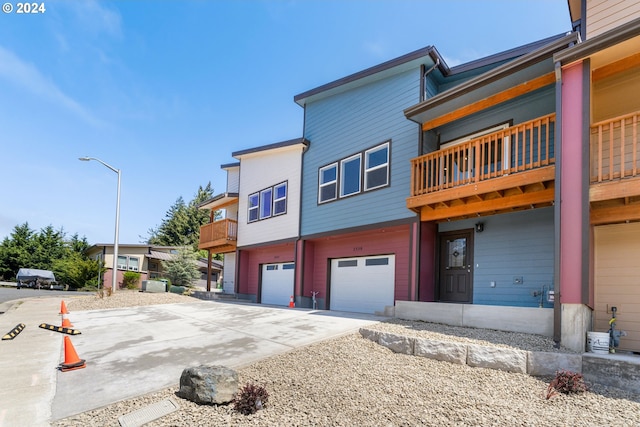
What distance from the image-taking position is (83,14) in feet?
36.6

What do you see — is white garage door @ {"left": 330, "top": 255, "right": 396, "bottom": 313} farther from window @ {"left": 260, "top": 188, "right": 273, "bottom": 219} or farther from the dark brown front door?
window @ {"left": 260, "top": 188, "right": 273, "bottom": 219}

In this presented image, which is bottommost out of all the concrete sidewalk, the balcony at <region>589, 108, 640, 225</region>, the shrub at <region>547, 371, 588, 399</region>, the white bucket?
the concrete sidewalk

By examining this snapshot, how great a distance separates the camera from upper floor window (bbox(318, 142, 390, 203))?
1096 centimetres

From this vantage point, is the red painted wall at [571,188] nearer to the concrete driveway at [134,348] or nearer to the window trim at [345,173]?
the concrete driveway at [134,348]

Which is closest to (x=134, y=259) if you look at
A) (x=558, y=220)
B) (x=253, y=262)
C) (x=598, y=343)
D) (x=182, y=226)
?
(x=182, y=226)

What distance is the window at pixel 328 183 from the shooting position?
1264 centimetres

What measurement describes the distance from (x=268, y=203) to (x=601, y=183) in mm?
12332

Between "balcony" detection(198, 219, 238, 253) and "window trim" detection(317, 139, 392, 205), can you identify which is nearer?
"window trim" detection(317, 139, 392, 205)

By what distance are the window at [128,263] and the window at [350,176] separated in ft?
82.3

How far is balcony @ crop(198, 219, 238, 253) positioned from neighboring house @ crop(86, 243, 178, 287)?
438 inches

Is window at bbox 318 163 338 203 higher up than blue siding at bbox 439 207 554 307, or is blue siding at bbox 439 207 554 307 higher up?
window at bbox 318 163 338 203

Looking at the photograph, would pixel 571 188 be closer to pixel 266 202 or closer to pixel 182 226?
pixel 266 202

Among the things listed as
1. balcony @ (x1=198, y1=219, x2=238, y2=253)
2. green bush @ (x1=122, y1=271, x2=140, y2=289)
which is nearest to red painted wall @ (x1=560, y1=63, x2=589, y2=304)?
balcony @ (x1=198, y1=219, x2=238, y2=253)

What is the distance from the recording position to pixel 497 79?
303 inches
